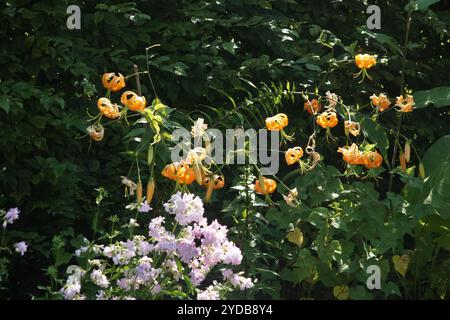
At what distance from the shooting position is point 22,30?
13.4 ft

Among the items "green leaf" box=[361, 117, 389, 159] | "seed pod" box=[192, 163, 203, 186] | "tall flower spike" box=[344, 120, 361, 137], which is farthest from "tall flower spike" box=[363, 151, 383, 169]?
"seed pod" box=[192, 163, 203, 186]

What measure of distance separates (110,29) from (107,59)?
17cm

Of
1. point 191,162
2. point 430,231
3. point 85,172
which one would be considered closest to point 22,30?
point 85,172

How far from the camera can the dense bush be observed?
3834 millimetres

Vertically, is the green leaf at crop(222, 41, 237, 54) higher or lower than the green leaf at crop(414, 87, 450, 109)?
higher

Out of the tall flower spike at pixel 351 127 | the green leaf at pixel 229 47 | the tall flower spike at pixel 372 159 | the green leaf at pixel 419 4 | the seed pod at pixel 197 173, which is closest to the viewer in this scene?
the seed pod at pixel 197 173

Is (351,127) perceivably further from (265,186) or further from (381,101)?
(265,186)

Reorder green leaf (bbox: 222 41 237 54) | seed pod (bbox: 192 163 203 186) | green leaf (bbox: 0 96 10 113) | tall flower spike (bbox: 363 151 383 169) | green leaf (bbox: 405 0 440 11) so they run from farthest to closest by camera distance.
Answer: green leaf (bbox: 405 0 440 11) → green leaf (bbox: 222 41 237 54) → tall flower spike (bbox: 363 151 383 169) → green leaf (bbox: 0 96 10 113) → seed pod (bbox: 192 163 203 186)

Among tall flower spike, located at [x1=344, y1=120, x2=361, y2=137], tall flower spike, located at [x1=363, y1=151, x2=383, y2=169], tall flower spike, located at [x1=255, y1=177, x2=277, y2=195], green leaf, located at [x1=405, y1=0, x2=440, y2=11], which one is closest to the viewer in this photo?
tall flower spike, located at [x1=255, y1=177, x2=277, y2=195]

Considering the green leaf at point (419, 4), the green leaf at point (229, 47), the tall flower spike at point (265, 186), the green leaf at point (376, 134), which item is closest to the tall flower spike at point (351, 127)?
the green leaf at point (376, 134)

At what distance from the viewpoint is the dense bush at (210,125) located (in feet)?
12.6

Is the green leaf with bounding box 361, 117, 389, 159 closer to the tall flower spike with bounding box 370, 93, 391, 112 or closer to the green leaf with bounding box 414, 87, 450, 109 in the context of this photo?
the tall flower spike with bounding box 370, 93, 391, 112

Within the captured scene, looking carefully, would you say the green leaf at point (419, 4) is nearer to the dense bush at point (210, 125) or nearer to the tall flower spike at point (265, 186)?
the dense bush at point (210, 125)
